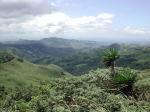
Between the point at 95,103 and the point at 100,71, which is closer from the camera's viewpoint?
the point at 95,103

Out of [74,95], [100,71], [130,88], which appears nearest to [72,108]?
[74,95]

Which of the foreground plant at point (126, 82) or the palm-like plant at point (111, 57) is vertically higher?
the palm-like plant at point (111, 57)

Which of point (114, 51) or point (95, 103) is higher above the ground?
point (114, 51)

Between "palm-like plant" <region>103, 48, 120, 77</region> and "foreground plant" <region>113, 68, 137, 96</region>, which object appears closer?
"foreground plant" <region>113, 68, 137, 96</region>

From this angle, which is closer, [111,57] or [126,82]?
[126,82]

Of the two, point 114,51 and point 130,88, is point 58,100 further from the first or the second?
point 114,51

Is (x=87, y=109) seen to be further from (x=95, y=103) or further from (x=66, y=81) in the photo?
(x=66, y=81)

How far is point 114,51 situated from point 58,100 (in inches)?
892

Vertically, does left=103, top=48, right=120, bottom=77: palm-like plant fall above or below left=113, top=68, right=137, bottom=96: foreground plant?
above

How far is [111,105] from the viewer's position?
41500 millimetres

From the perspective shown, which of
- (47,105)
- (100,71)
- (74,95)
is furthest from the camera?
(100,71)

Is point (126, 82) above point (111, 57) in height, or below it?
below

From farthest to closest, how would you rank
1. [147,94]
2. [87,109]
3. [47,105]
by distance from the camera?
[147,94] < [47,105] < [87,109]

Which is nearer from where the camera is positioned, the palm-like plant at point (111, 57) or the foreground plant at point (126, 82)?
the foreground plant at point (126, 82)
